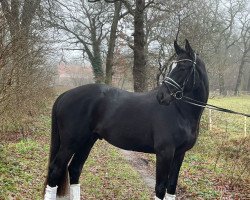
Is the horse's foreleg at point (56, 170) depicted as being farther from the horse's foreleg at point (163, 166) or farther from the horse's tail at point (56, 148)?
the horse's foreleg at point (163, 166)

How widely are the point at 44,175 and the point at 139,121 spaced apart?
2936 mm

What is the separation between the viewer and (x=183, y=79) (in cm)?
465

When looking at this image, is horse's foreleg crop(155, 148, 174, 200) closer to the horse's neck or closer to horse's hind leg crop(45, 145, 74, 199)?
the horse's neck

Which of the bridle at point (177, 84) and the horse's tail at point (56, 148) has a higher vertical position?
the bridle at point (177, 84)

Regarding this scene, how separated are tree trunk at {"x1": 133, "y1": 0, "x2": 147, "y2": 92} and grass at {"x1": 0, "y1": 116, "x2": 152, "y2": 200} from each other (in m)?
5.04

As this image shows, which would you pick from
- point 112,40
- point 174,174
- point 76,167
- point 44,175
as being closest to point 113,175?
point 44,175

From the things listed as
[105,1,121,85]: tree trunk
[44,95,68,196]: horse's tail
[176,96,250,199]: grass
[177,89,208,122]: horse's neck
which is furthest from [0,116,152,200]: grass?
[105,1,121,85]: tree trunk

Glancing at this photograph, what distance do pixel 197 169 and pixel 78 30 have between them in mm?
22761

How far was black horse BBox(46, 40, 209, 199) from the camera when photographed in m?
4.56

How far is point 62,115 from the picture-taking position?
5.07 m

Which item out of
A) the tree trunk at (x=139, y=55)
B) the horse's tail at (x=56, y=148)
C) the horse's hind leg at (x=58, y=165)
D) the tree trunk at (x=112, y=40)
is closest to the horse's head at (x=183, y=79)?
the horse's hind leg at (x=58, y=165)

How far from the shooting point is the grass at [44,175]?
18.7 feet

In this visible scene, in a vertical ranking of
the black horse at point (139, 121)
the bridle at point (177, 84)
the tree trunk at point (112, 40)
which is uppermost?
the tree trunk at point (112, 40)

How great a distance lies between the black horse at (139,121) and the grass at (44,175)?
0.86 metres
